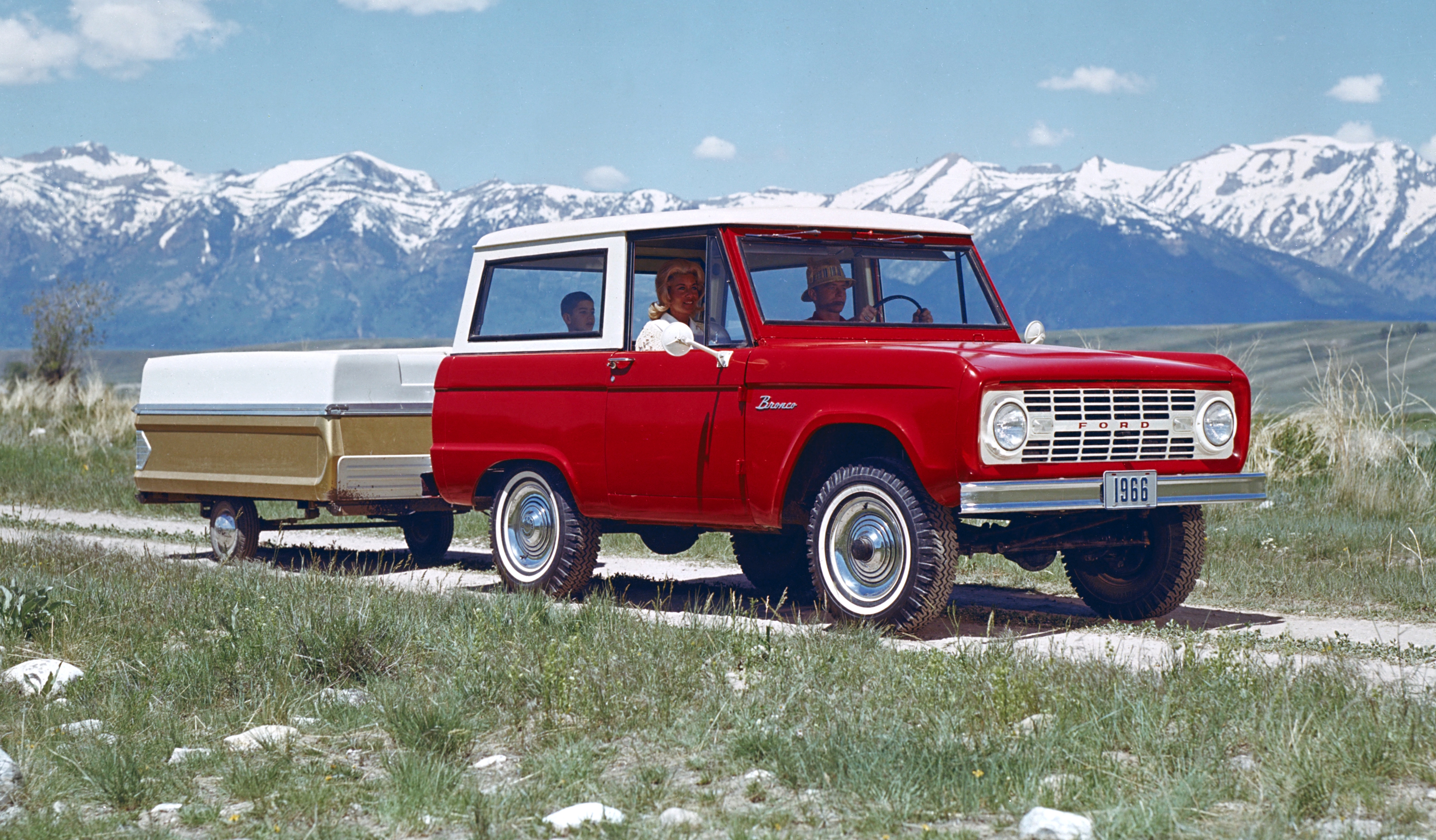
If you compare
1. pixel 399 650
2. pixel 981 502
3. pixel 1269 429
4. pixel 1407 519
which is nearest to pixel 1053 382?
pixel 981 502

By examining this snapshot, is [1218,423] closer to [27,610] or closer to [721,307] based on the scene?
[721,307]

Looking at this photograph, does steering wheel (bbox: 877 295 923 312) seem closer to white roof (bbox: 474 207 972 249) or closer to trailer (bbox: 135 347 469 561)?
white roof (bbox: 474 207 972 249)

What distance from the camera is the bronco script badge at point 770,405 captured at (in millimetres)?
8336

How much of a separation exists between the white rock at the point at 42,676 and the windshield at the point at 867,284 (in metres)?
3.85

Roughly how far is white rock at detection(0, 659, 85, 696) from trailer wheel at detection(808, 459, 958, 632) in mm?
3484

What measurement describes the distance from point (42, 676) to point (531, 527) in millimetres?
3507

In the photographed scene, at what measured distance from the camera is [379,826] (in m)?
4.96

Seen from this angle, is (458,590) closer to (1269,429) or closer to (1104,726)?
(1104,726)

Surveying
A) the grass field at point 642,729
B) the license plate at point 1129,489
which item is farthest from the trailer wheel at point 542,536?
the license plate at point 1129,489

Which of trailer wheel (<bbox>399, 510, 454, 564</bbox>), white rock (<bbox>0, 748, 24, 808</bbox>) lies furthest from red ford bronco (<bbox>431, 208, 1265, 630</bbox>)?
white rock (<bbox>0, 748, 24, 808</bbox>)

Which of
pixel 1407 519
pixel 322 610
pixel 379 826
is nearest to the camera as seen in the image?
pixel 379 826

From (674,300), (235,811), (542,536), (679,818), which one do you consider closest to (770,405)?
(674,300)

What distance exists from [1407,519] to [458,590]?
8148 millimetres

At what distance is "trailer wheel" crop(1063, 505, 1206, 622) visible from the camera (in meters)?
8.81
